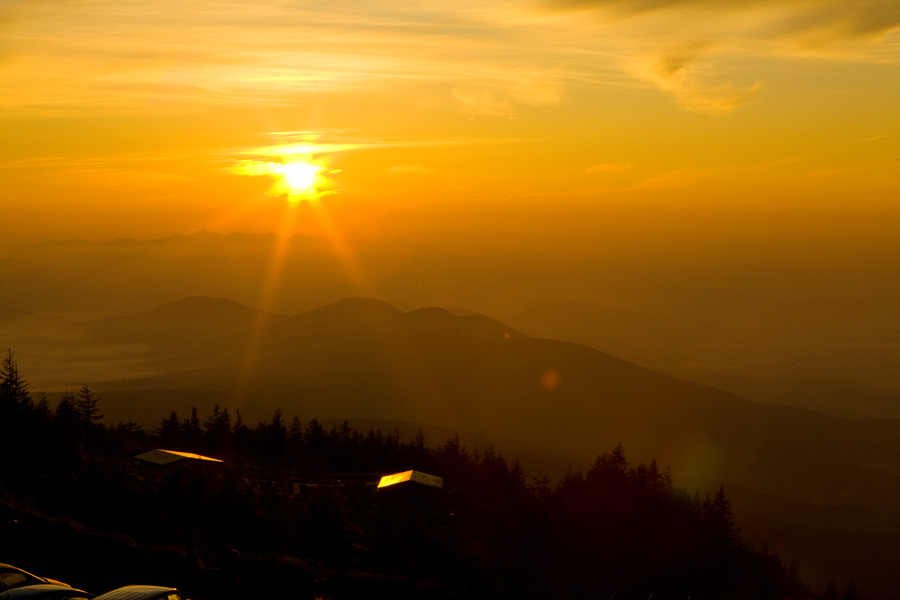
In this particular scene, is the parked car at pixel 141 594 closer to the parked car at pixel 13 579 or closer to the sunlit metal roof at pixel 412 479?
the parked car at pixel 13 579

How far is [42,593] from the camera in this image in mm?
11875

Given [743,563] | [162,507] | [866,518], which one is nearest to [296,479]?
[162,507]

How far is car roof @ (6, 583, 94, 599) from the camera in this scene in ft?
38.2

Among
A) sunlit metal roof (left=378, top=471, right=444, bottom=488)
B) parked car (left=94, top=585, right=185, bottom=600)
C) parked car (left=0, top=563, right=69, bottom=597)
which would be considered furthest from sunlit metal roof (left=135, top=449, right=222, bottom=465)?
parked car (left=94, top=585, right=185, bottom=600)

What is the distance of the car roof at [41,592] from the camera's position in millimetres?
11633

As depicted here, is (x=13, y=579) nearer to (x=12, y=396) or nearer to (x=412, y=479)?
(x=412, y=479)

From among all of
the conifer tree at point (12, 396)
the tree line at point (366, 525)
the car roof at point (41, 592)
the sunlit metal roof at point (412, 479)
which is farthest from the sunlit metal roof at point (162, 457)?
the car roof at point (41, 592)

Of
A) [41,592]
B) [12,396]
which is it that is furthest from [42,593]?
[12,396]

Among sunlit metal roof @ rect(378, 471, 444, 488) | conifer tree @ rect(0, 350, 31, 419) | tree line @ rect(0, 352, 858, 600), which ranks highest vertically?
conifer tree @ rect(0, 350, 31, 419)

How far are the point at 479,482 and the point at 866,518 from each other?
117912 millimetres

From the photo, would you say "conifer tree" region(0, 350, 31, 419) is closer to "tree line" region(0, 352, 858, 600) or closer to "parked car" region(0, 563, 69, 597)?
"tree line" region(0, 352, 858, 600)

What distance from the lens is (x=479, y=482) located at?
145 ft

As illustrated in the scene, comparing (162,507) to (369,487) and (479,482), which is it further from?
(479,482)

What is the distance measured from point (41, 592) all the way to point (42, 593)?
4 cm
